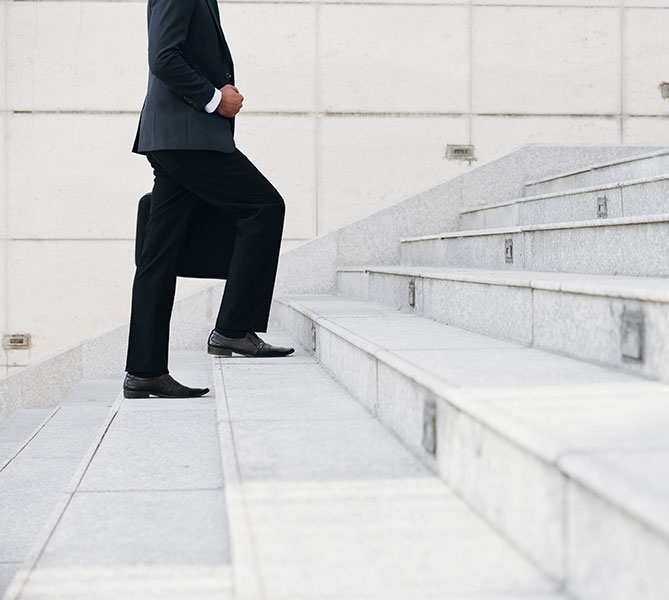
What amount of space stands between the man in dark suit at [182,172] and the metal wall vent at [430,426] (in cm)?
133

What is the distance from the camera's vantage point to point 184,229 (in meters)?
2.78

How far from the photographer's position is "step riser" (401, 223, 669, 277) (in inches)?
94.0

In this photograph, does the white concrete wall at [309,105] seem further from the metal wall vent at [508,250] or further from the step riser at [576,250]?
the metal wall vent at [508,250]

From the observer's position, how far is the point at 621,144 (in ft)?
17.7

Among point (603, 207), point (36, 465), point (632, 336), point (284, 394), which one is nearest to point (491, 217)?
point (603, 207)

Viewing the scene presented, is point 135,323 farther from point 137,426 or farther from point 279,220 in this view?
point 279,220

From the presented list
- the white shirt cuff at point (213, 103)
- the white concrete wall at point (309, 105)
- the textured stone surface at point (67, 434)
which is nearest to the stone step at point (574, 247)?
the white shirt cuff at point (213, 103)

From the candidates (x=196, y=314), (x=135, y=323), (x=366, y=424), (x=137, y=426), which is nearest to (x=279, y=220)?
(x=135, y=323)

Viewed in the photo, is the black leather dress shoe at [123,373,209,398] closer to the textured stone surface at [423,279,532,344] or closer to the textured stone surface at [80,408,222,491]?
the textured stone surface at [80,408,222,491]

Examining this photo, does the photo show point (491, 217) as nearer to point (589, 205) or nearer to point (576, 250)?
point (589, 205)

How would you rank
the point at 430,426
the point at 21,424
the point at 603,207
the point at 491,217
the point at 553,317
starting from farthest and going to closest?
the point at 491,217 < the point at 21,424 < the point at 603,207 < the point at 553,317 < the point at 430,426

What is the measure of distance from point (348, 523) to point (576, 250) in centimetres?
175

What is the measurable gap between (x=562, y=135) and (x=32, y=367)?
3720 mm

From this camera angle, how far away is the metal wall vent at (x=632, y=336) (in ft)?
5.46
